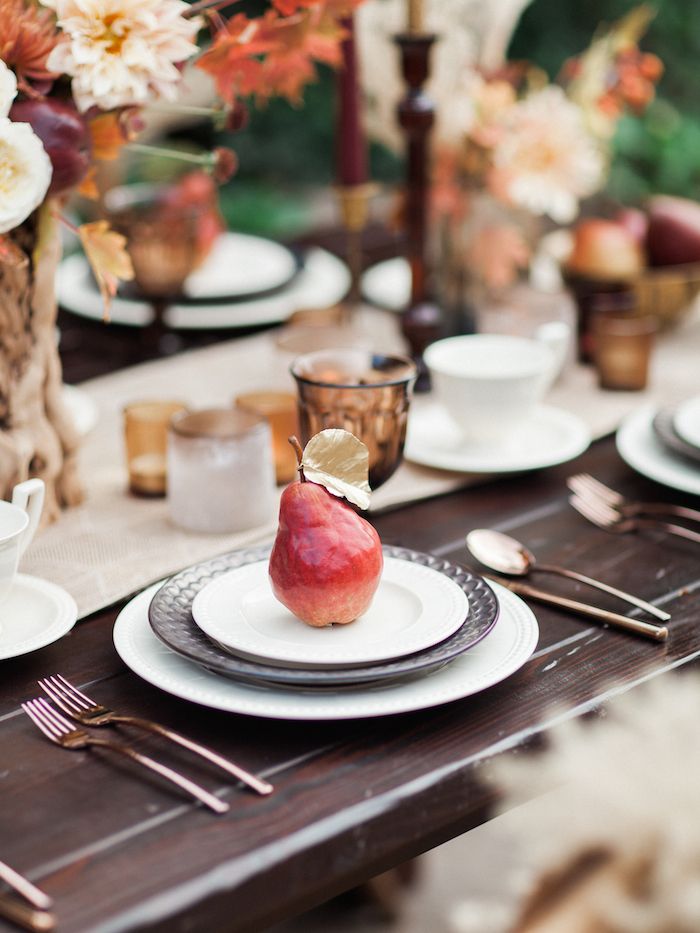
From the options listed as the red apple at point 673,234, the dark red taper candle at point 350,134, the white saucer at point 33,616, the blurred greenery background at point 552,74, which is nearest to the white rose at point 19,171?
the white saucer at point 33,616

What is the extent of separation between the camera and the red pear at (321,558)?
836 mm

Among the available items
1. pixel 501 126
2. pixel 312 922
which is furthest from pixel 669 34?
pixel 312 922

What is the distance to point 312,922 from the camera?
1735 mm

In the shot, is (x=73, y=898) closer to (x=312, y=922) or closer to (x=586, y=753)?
(x=586, y=753)

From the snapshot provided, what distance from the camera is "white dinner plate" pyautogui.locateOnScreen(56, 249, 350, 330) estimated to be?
1.75 metres

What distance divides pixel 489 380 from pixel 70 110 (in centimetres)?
50

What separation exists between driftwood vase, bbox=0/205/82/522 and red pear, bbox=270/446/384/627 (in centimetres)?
34

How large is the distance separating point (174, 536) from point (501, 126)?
0.83m

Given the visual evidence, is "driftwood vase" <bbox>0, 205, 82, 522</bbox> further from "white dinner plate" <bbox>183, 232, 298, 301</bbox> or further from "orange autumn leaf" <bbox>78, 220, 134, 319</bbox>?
"white dinner plate" <bbox>183, 232, 298, 301</bbox>

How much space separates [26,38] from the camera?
0.94 m

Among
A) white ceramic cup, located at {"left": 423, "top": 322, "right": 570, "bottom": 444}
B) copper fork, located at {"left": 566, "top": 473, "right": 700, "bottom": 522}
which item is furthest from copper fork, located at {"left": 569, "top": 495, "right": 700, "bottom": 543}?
white ceramic cup, located at {"left": 423, "top": 322, "right": 570, "bottom": 444}

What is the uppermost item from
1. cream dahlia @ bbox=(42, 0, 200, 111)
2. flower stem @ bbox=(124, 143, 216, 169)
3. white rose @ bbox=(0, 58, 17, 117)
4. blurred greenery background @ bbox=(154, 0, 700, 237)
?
cream dahlia @ bbox=(42, 0, 200, 111)

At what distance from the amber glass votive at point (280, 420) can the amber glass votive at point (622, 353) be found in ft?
1.51

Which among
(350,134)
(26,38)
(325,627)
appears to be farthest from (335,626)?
(350,134)
